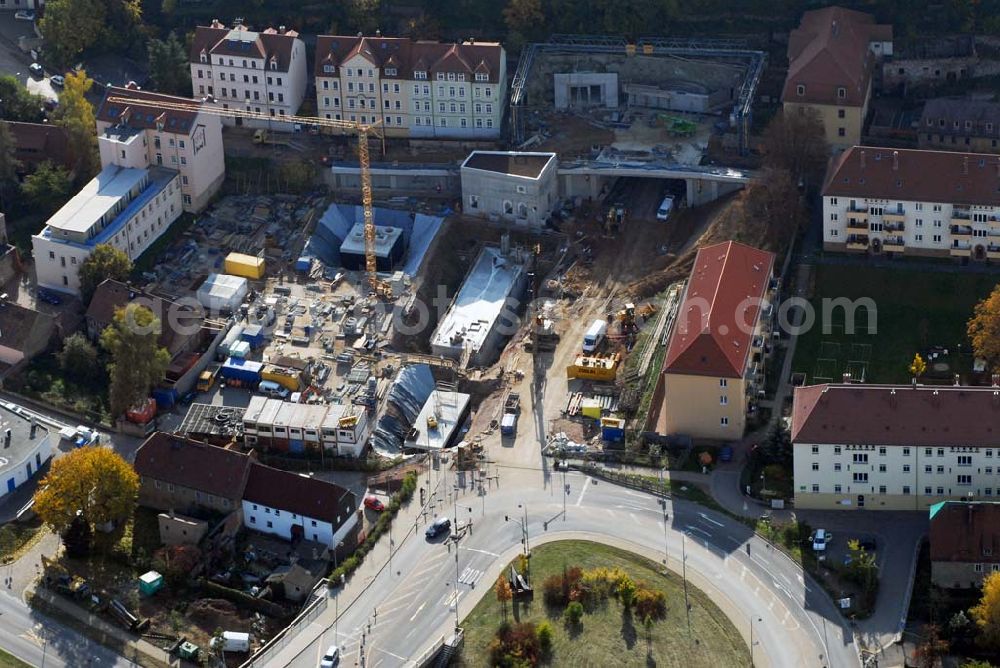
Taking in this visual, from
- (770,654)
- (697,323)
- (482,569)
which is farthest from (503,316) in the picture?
A: (770,654)

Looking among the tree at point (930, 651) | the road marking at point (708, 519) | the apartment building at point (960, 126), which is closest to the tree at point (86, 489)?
the road marking at point (708, 519)

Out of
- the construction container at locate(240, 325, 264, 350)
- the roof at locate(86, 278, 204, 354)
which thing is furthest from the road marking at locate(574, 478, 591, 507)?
the roof at locate(86, 278, 204, 354)

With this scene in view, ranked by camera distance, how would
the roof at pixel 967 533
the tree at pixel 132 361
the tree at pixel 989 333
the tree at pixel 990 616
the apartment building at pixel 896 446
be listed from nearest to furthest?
the tree at pixel 990 616, the roof at pixel 967 533, the apartment building at pixel 896 446, the tree at pixel 989 333, the tree at pixel 132 361

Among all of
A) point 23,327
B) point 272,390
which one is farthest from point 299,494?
point 23,327

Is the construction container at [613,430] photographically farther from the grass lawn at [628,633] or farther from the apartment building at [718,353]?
the grass lawn at [628,633]

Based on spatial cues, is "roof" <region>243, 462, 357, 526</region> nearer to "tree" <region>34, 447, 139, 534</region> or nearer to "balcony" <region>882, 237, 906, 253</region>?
"tree" <region>34, 447, 139, 534</region>

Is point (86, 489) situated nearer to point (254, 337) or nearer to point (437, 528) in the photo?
point (437, 528)
